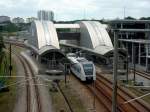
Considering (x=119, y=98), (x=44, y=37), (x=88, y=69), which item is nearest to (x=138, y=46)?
(x=44, y=37)

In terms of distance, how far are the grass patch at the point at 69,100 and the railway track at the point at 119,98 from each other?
8.45ft

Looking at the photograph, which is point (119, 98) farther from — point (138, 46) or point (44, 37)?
point (44, 37)

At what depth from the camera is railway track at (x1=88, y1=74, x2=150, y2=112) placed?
3700 centimetres

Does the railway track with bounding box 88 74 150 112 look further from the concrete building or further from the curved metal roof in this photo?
the curved metal roof

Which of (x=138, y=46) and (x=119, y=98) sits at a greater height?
(x=138, y=46)

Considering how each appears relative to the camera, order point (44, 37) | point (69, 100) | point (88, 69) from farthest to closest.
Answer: point (44, 37), point (88, 69), point (69, 100)

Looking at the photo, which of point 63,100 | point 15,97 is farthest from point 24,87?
point 63,100

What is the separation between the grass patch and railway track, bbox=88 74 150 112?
8.45 feet

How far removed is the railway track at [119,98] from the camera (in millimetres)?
37000

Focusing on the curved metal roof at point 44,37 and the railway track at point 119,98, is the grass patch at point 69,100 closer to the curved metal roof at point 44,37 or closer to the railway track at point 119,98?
the railway track at point 119,98

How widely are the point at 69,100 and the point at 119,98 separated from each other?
606 centimetres

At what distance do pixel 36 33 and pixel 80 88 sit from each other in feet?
135

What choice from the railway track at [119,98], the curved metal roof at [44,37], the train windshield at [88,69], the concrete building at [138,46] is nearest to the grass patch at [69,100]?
the railway track at [119,98]

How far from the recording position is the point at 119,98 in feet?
141
